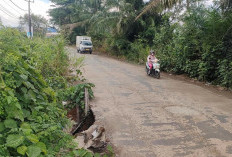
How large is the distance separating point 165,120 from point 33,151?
3882mm

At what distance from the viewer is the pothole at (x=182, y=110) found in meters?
5.75

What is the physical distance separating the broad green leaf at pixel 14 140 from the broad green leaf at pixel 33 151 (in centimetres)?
11

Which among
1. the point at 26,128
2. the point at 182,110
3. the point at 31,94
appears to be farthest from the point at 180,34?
the point at 26,128

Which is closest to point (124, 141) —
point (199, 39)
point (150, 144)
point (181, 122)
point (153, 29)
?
point (150, 144)

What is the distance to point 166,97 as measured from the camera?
7.32 m

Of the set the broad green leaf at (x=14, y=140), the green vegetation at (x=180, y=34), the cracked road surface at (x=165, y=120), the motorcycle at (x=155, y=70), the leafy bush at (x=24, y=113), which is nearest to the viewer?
the broad green leaf at (x=14, y=140)

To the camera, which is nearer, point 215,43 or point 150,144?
point 150,144

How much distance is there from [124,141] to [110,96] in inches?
124

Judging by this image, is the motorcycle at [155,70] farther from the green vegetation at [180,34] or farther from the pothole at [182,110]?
the pothole at [182,110]

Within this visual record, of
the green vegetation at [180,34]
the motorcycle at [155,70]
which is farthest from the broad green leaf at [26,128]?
the motorcycle at [155,70]

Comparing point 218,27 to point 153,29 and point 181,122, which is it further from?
point 153,29

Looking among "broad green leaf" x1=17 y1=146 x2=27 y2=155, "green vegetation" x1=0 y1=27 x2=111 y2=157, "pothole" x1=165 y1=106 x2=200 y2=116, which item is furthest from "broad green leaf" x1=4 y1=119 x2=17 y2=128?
"pothole" x1=165 y1=106 x2=200 y2=116

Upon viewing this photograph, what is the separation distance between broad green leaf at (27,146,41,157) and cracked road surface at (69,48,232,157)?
2.16 m

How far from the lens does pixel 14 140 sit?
6.30ft
